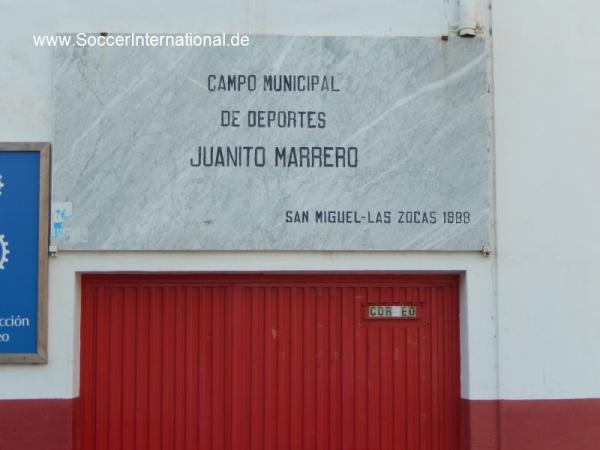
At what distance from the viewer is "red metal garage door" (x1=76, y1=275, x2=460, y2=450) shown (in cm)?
664

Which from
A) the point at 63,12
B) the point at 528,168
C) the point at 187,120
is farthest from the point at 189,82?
the point at 528,168

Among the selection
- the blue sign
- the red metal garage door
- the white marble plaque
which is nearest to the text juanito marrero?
the white marble plaque

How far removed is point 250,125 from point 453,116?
150 centimetres

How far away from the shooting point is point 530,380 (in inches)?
259

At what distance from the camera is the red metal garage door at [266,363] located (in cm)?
664

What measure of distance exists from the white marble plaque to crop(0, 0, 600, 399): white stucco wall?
0.43 feet

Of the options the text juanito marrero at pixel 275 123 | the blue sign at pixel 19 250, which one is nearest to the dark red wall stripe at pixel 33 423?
the blue sign at pixel 19 250

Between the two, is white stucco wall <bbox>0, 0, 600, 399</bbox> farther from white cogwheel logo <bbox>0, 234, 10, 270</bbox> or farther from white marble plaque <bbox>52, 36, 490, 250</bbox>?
white cogwheel logo <bbox>0, 234, 10, 270</bbox>

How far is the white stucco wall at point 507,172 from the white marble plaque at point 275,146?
0.43 ft

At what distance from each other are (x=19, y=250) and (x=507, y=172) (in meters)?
3.59

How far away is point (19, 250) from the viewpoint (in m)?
6.43

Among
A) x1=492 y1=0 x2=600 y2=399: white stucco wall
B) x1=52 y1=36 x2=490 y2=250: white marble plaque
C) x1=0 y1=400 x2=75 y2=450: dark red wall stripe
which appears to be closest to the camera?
x1=0 y1=400 x2=75 y2=450: dark red wall stripe

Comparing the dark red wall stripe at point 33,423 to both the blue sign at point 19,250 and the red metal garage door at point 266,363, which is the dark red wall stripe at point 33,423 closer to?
the red metal garage door at point 266,363

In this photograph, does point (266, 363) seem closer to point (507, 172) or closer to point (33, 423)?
point (33, 423)
